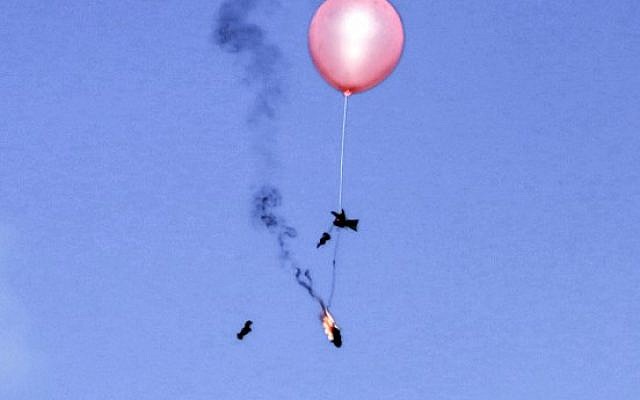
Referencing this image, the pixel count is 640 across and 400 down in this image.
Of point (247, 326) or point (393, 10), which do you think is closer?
point (393, 10)

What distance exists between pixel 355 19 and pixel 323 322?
3073 mm

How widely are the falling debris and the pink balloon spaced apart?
2.35 metres

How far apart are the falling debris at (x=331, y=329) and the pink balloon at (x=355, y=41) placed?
235 centimetres

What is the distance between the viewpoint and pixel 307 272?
12133 millimetres

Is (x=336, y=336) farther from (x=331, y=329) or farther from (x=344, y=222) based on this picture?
(x=344, y=222)

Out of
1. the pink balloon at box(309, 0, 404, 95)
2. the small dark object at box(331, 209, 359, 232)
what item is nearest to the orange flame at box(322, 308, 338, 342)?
the small dark object at box(331, 209, 359, 232)

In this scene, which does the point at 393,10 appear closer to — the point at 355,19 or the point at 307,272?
the point at 355,19

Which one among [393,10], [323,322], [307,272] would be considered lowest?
[323,322]

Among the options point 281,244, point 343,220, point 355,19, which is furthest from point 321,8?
point 281,244

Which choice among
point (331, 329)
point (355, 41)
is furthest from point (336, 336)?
point (355, 41)

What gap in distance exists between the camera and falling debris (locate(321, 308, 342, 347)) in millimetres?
10984

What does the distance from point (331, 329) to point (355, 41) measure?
2.83m

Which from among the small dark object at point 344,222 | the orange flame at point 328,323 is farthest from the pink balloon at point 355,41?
the orange flame at point 328,323

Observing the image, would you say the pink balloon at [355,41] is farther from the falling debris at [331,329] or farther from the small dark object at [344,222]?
the falling debris at [331,329]
